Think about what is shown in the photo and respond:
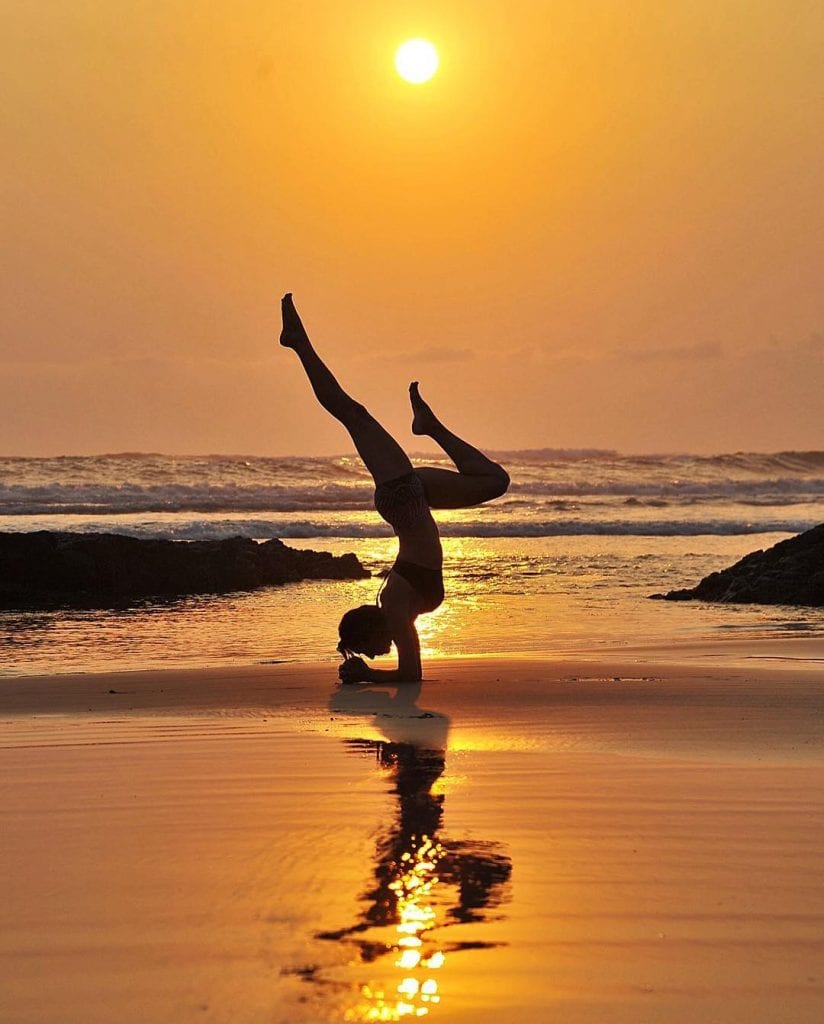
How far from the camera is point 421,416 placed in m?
9.32

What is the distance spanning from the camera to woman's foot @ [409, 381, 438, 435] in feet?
30.5

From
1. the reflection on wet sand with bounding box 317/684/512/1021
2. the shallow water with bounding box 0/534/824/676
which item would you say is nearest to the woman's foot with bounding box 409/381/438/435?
the shallow water with bounding box 0/534/824/676

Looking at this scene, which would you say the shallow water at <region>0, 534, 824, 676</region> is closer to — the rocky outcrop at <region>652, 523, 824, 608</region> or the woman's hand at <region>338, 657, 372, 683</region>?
the rocky outcrop at <region>652, 523, 824, 608</region>

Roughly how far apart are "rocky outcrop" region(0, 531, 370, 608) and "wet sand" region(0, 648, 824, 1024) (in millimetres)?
8321

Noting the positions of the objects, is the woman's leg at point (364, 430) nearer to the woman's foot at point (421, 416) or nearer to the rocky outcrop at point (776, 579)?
the woman's foot at point (421, 416)

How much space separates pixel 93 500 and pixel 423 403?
36.8 metres

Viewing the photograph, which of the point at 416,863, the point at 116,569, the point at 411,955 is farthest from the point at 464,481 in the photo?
the point at 116,569

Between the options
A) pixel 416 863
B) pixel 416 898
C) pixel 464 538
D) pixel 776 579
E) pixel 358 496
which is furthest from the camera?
pixel 358 496

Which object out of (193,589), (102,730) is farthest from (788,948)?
(193,589)

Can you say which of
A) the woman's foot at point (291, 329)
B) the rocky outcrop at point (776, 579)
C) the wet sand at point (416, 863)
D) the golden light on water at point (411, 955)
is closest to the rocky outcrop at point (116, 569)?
the rocky outcrop at point (776, 579)

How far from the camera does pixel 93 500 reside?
146 ft

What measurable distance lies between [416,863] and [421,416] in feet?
17.6

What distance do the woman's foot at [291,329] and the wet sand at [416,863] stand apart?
2686mm

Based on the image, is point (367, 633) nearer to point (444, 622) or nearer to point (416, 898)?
point (444, 622)
